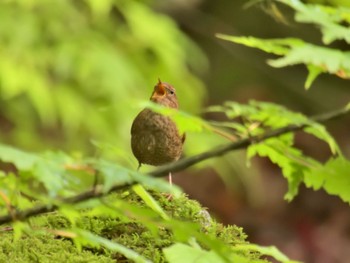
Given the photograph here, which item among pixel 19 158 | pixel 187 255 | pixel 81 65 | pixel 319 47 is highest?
pixel 319 47

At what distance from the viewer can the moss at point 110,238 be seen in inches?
72.8

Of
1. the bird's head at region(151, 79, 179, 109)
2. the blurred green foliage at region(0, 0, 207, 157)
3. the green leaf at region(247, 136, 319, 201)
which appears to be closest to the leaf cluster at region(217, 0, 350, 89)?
the green leaf at region(247, 136, 319, 201)

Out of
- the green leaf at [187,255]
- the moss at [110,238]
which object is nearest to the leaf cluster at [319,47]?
the green leaf at [187,255]

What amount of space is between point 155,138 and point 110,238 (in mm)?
220

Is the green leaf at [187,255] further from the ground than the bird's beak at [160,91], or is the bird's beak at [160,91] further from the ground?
the bird's beak at [160,91]

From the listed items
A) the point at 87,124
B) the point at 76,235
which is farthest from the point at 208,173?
the point at 76,235

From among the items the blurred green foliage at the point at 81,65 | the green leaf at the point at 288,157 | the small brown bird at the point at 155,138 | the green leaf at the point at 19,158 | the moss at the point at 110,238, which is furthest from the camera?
the blurred green foliage at the point at 81,65

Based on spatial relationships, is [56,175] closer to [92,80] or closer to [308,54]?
[308,54]

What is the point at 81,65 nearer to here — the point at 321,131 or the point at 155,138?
the point at 155,138

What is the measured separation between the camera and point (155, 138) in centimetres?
203

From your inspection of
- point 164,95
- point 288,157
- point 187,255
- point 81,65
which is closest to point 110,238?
point 164,95

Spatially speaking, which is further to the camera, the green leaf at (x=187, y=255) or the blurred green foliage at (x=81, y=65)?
the blurred green foliage at (x=81, y=65)

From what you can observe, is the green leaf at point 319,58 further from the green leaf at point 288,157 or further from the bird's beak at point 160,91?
the bird's beak at point 160,91

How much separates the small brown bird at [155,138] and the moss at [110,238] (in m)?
0.09
